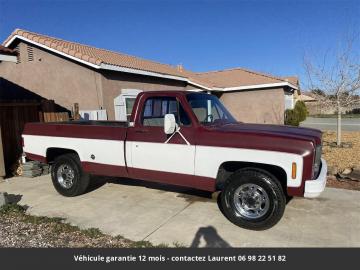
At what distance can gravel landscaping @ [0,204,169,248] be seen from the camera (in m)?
4.53

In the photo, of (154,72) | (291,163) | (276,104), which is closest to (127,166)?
(291,163)

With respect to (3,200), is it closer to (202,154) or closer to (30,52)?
(202,154)

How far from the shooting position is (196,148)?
16.7 feet

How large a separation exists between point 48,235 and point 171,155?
223 cm

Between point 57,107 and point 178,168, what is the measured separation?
778cm

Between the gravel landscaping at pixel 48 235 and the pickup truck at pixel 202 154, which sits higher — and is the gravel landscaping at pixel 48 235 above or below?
below

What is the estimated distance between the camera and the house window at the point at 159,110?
17.9ft

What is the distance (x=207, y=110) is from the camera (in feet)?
18.7

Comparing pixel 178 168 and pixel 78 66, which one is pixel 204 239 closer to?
pixel 178 168

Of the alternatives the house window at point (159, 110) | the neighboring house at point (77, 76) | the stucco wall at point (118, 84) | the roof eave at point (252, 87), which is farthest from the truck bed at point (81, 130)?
the roof eave at point (252, 87)

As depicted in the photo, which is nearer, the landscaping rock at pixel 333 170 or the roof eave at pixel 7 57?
the roof eave at pixel 7 57

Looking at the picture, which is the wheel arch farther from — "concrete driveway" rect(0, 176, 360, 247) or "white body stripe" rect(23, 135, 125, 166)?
"white body stripe" rect(23, 135, 125, 166)

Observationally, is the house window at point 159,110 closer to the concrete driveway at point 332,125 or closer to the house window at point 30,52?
the house window at point 30,52

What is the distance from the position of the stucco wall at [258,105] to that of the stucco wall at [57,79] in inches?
397
